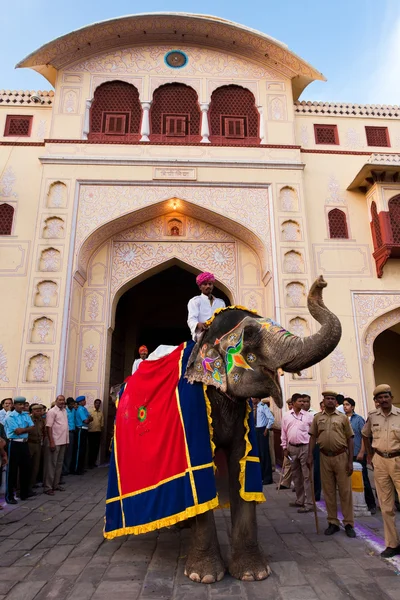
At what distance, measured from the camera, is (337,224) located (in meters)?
9.91

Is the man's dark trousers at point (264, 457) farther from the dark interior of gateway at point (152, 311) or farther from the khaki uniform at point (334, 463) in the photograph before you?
the dark interior of gateway at point (152, 311)

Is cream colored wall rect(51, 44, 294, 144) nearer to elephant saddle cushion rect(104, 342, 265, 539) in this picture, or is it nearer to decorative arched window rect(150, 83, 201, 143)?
decorative arched window rect(150, 83, 201, 143)

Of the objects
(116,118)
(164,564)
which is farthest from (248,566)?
(116,118)

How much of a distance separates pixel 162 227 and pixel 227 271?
1937 mm

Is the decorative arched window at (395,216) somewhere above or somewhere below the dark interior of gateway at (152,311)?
above

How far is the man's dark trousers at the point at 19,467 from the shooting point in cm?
558

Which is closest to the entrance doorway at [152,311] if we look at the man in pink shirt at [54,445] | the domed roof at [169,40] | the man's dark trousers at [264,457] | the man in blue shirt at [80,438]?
the man in blue shirt at [80,438]

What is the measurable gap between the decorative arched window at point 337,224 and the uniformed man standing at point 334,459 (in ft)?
21.1

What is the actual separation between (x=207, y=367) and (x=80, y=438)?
19.7 feet

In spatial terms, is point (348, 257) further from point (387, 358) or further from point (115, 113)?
point (115, 113)

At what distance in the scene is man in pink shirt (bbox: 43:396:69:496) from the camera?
624 centimetres

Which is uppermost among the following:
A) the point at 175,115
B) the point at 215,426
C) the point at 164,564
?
the point at 175,115

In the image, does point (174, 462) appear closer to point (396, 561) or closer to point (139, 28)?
point (396, 561)

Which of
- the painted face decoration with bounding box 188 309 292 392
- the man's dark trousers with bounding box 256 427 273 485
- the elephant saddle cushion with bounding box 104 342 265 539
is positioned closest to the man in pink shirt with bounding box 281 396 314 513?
the man's dark trousers with bounding box 256 427 273 485
